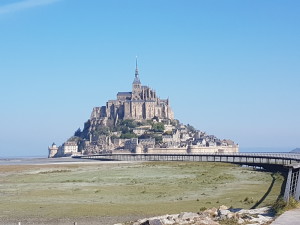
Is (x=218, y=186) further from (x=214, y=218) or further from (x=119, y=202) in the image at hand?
(x=214, y=218)

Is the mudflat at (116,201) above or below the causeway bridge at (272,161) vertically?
below

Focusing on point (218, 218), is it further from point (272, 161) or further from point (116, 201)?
point (272, 161)

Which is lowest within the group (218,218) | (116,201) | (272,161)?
(116,201)

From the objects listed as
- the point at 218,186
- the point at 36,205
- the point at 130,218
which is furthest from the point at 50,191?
the point at 130,218

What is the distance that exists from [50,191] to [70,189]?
1628 mm

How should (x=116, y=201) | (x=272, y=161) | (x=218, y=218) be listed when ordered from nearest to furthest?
(x=218, y=218) < (x=116, y=201) < (x=272, y=161)

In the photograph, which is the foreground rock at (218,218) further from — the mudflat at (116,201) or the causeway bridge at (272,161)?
the mudflat at (116,201)

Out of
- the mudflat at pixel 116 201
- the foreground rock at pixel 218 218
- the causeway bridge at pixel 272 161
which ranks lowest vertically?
the mudflat at pixel 116 201

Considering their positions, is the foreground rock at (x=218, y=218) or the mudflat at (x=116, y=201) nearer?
the foreground rock at (x=218, y=218)

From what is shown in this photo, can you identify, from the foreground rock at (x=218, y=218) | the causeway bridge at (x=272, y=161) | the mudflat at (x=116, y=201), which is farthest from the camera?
the mudflat at (x=116, y=201)

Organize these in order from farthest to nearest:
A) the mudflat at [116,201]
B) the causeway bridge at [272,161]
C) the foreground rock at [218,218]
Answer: the mudflat at [116,201] < the causeway bridge at [272,161] < the foreground rock at [218,218]

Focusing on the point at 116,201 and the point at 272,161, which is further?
the point at 272,161

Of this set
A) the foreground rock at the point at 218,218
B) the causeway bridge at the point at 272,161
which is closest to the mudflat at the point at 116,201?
the causeway bridge at the point at 272,161

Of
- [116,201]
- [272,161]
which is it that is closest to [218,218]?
[116,201]
